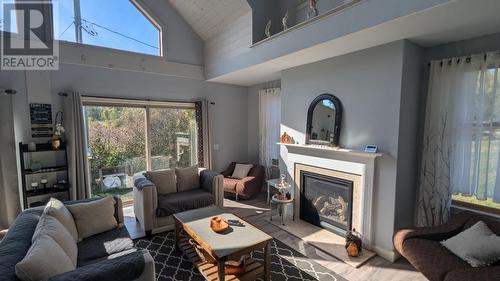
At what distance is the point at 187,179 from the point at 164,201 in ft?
2.21

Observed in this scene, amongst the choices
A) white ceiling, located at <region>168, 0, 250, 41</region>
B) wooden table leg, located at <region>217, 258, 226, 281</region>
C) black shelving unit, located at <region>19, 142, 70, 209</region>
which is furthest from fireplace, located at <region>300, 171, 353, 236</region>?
black shelving unit, located at <region>19, 142, 70, 209</region>

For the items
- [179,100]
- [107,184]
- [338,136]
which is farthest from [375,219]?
[107,184]

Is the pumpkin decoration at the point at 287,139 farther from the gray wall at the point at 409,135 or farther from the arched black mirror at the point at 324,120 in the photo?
the gray wall at the point at 409,135

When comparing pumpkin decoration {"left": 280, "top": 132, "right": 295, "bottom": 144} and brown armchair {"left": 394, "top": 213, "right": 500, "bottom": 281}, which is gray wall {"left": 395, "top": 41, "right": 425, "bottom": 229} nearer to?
brown armchair {"left": 394, "top": 213, "right": 500, "bottom": 281}

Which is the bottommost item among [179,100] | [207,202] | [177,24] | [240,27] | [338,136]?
[207,202]

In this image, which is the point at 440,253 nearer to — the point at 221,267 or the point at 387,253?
the point at 387,253

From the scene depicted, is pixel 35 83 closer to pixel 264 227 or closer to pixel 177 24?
pixel 177 24

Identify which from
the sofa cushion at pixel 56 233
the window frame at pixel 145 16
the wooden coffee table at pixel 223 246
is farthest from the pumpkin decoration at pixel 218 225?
the window frame at pixel 145 16

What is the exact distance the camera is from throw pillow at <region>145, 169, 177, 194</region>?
3.81 m

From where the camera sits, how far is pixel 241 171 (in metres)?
5.13

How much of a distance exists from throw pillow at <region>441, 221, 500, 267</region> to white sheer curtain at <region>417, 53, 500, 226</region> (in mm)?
512

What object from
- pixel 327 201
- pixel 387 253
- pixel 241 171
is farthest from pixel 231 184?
pixel 387 253

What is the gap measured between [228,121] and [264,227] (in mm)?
2648

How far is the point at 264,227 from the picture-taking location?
3.68 m
